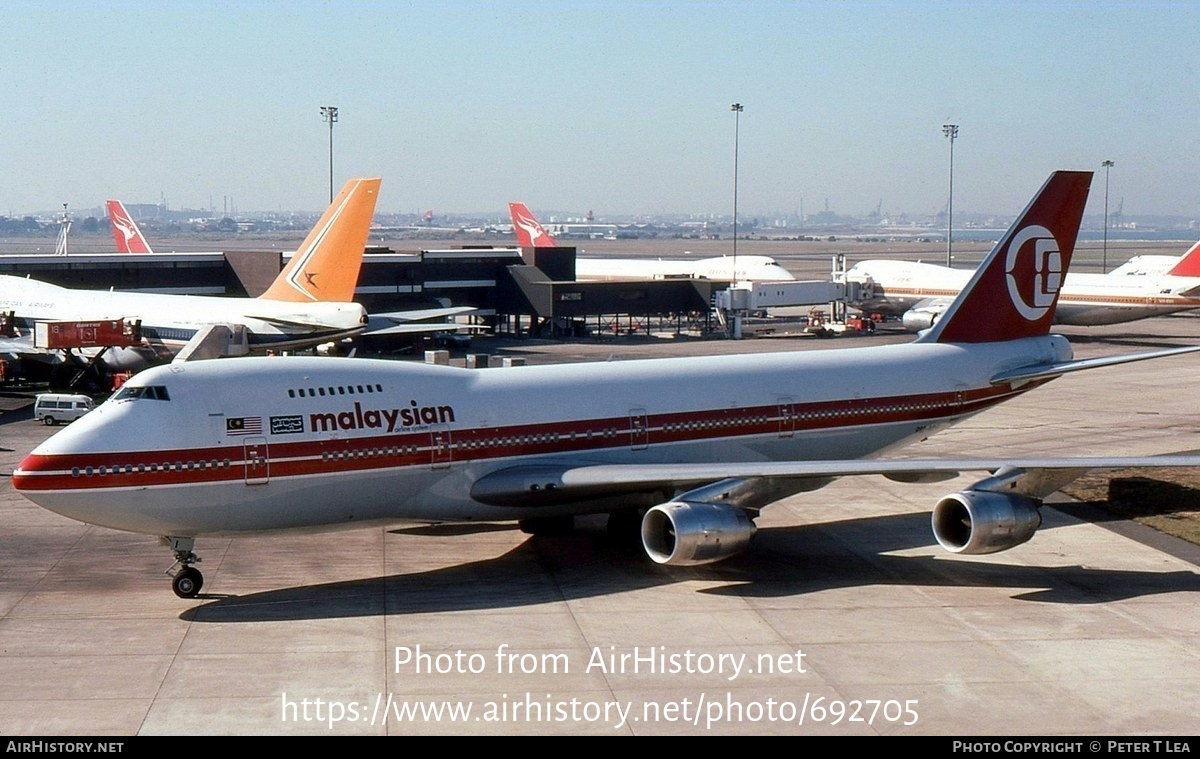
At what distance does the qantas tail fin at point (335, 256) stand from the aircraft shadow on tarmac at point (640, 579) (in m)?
32.0

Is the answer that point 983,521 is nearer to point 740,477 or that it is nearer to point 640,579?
point 740,477

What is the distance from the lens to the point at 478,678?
63.2ft

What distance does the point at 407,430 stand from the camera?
2494 cm

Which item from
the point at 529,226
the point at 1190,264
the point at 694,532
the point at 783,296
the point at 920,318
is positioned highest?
the point at 529,226

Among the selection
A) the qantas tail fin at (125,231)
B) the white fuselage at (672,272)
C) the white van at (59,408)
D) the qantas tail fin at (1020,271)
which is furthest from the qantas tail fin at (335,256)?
the white fuselage at (672,272)

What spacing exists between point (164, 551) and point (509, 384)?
8201 millimetres

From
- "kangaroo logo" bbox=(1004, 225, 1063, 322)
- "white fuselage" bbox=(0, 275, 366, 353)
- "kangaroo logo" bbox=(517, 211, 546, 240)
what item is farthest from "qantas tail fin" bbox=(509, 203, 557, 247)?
"kangaroo logo" bbox=(1004, 225, 1063, 322)

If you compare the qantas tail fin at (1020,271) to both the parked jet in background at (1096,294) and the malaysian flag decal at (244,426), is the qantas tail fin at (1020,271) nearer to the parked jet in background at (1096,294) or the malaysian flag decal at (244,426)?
the malaysian flag decal at (244,426)

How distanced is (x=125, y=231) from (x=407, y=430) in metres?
84.9

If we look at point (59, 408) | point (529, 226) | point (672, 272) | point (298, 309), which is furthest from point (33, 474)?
point (529, 226)

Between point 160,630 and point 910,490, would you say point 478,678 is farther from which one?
point 910,490

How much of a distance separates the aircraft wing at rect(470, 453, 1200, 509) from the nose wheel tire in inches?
209

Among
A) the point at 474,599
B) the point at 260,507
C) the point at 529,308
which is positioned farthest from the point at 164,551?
the point at 529,308

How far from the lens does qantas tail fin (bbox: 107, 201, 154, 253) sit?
334 ft
